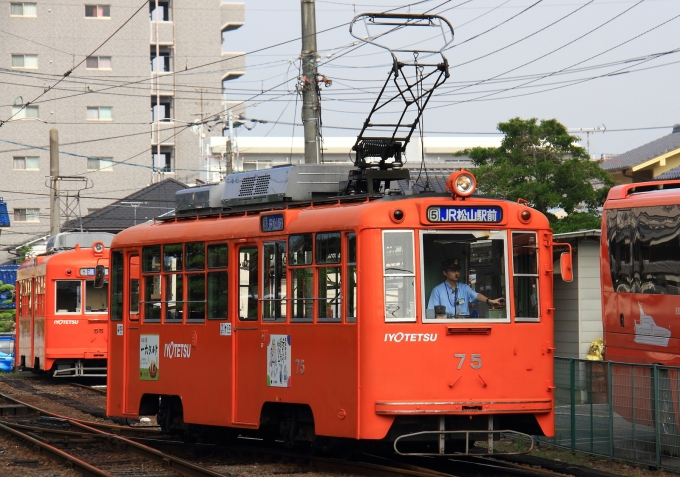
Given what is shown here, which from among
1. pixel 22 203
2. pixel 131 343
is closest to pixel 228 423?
pixel 131 343

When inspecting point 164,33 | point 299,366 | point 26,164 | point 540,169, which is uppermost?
point 164,33

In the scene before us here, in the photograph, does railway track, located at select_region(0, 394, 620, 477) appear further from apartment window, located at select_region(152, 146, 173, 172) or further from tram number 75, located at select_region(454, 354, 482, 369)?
apartment window, located at select_region(152, 146, 173, 172)

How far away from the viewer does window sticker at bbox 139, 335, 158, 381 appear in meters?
13.9

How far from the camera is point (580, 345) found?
1759 centimetres

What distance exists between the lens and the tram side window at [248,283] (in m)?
12.1

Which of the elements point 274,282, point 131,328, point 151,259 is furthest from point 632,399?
point 131,328

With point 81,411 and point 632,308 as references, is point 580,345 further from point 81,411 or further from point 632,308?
point 81,411

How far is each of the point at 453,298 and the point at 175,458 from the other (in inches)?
138

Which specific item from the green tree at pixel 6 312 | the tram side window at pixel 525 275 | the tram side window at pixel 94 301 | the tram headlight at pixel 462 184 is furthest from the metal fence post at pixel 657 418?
the green tree at pixel 6 312

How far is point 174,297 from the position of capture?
13.5 metres

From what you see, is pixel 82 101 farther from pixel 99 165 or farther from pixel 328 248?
pixel 328 248

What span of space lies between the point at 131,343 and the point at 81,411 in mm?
5966

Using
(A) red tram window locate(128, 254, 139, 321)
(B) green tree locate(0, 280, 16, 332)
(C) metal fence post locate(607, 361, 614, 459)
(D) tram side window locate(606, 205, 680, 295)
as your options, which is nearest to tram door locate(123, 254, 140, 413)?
(A) red tram window locate(128, 254, 139, 321)

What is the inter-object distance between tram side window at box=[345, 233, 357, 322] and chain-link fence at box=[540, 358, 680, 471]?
3.29 metres
